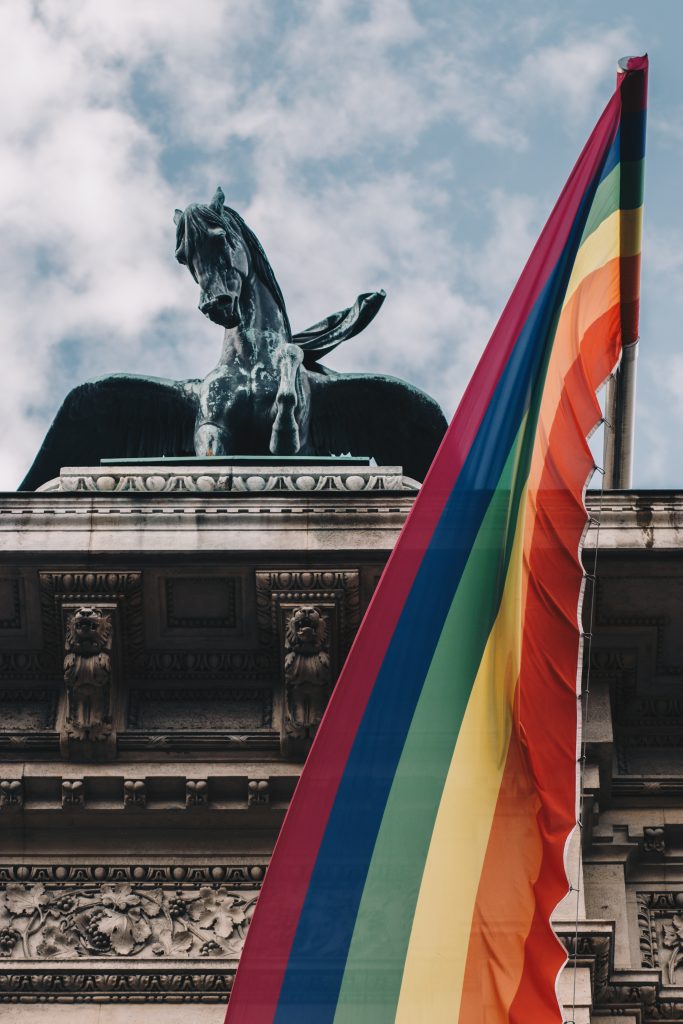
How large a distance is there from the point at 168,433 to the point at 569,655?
628cm

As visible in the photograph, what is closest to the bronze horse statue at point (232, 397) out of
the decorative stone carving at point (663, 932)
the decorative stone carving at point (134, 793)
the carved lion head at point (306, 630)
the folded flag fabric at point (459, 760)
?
the carved lion head at point (306, 630)

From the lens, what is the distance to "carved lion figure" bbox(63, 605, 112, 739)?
457 inches

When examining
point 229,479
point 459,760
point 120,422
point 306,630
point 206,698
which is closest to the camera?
point 459,760

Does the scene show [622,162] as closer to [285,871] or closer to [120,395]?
[120,395]

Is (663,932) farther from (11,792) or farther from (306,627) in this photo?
(11,792)

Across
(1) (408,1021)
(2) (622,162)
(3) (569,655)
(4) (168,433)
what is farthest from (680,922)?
(4) (168,433)

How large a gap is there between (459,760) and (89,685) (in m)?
3.29

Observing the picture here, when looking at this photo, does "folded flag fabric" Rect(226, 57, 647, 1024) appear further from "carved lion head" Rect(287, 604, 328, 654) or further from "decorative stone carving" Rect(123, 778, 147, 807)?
"decorative stone carving" Rect(123, 778, 147, 807)

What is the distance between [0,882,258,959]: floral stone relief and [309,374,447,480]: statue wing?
483 cm

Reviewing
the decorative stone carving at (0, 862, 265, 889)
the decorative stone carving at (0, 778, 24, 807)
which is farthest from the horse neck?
the decorative stone carving at (0, 862, 265, 889)

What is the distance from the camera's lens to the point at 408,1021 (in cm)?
838

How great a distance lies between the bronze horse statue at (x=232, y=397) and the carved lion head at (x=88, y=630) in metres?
3.24

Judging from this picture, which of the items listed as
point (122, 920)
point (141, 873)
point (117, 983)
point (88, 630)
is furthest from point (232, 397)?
point (117, 983)

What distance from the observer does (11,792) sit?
37.4 ft
